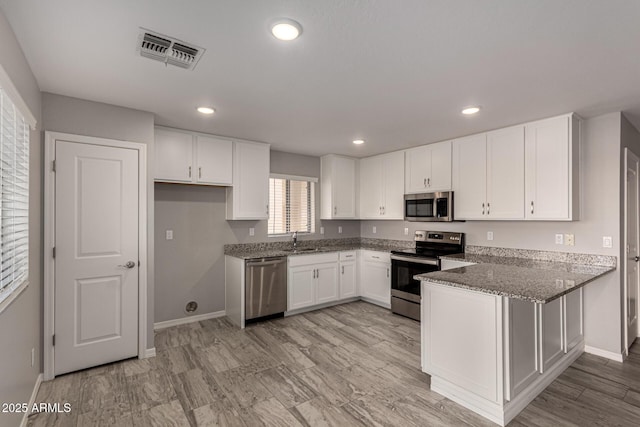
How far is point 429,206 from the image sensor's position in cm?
425

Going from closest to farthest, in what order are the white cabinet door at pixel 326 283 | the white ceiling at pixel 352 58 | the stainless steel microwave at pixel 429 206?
the white ceiling at pixel 352 58 → the stainless steel microwave at pixel 429 206 → the white cabinet door at pixel 326 283

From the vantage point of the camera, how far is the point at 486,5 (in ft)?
4.97

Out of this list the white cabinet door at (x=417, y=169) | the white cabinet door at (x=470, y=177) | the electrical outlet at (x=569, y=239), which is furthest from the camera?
the white cabinet door at (x=417, y=169)

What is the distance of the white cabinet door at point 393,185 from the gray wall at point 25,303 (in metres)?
4.06

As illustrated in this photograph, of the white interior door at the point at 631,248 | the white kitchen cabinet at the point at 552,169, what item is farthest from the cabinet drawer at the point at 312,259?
the white interior door at the point at 631,248

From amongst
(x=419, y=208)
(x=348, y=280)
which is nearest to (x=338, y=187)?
(x=419, y=208)

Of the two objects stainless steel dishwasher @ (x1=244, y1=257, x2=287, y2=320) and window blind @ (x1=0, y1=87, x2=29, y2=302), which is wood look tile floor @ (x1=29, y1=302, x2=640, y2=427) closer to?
stainless steel dishwasher @ (x1=244, y1=257, x2=287, y2=320)

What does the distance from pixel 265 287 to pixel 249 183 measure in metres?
1.38

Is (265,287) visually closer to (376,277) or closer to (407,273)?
(376,277)

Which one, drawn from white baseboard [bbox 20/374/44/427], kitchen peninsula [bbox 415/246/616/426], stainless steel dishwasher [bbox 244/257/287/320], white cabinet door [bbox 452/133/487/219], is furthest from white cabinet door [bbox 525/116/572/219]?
white baseboard [bbox 20/374/44/427]

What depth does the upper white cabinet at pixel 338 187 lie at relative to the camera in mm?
5102

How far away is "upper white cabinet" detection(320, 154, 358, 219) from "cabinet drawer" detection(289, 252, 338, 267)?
0.71 meters

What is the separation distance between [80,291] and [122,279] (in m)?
0.32

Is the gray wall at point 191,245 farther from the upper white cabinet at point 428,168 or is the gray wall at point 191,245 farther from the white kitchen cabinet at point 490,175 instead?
the white kitchen cabinet at point 490,175
